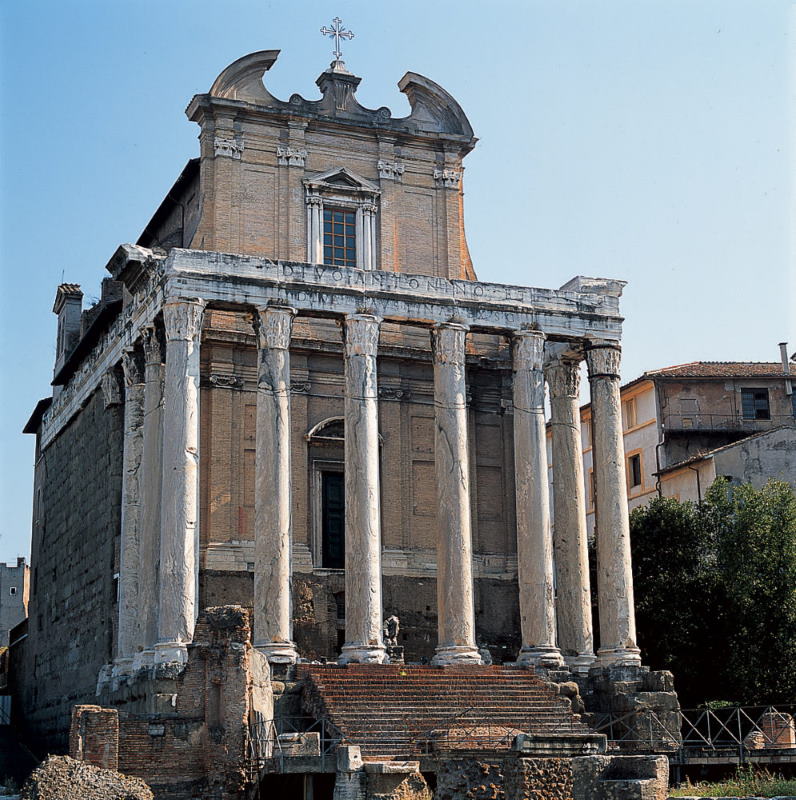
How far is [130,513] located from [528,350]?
1008 cm

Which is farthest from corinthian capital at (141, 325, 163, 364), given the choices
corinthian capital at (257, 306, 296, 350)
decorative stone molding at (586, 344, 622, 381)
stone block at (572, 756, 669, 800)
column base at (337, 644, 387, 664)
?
stone block at (572, 756, 669, 800)

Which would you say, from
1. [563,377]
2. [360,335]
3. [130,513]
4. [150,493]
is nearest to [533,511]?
[563,377]

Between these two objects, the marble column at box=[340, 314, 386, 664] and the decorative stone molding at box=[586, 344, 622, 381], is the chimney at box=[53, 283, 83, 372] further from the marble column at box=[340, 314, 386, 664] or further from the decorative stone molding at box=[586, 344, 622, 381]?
the decorative stone molding at box=[586, 344, 622, 381]

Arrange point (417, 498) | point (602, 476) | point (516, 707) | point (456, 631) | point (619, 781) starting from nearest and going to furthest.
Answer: point (619, 781), point (516, 707), point (456, 631), point (602, 476), point (417, 498)

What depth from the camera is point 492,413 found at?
117 ft

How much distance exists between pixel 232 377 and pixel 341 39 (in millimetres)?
10055

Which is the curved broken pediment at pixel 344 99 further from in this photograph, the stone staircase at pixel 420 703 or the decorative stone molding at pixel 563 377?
the stone staircase at pixel 420 703

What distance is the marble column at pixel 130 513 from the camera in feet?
98.6

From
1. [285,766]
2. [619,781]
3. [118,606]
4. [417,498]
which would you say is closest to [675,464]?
[417,498]

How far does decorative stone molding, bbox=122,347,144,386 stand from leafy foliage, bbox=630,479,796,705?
48.3 feet

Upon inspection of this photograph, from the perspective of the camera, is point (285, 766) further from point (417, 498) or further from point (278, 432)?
point (417, 498)

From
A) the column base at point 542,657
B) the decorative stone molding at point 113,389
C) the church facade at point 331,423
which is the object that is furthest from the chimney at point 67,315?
the column base at point 542,657

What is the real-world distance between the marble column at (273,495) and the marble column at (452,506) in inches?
138

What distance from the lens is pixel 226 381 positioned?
107 ft
